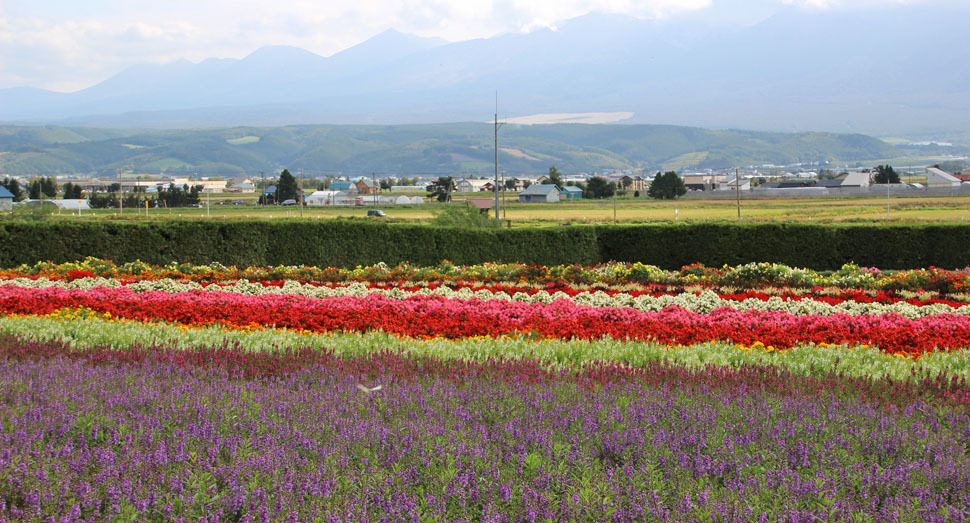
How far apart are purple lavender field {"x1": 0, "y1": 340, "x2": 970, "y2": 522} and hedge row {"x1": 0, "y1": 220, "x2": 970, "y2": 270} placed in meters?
15.6

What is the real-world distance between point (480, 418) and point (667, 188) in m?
79.7

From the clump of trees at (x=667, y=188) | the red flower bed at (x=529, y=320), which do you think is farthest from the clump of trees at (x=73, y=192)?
the red flower bed at (x=529, y=320)

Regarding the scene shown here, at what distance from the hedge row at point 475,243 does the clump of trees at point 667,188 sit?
57476 millimetres

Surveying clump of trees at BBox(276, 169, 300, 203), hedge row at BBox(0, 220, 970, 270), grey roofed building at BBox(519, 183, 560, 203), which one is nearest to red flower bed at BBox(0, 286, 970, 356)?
hedge row at BBox(0, 220, 970, 270)

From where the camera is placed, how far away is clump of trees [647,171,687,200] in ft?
269

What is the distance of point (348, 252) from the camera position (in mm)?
23125

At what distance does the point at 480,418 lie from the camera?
16.9 ft

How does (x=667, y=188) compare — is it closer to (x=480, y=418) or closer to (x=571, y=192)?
(x=571, y=192)

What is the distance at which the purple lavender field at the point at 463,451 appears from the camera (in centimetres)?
379

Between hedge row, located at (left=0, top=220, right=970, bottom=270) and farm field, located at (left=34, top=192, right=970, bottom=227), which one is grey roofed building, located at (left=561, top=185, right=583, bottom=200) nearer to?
farm field, located at (left=34, top=192, right=970, bottom=227)

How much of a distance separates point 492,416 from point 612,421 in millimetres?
745

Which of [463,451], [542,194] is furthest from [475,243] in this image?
[542,194]

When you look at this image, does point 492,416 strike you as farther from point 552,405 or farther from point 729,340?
point 729,340

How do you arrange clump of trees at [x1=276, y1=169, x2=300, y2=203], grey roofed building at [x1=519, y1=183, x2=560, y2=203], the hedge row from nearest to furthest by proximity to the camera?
the hedge row < clump of trees at [x1=276, y1=169, x2=300, y2=203] < grey roofed building at [x1=519, y1=183, x2=560, y2=203]
